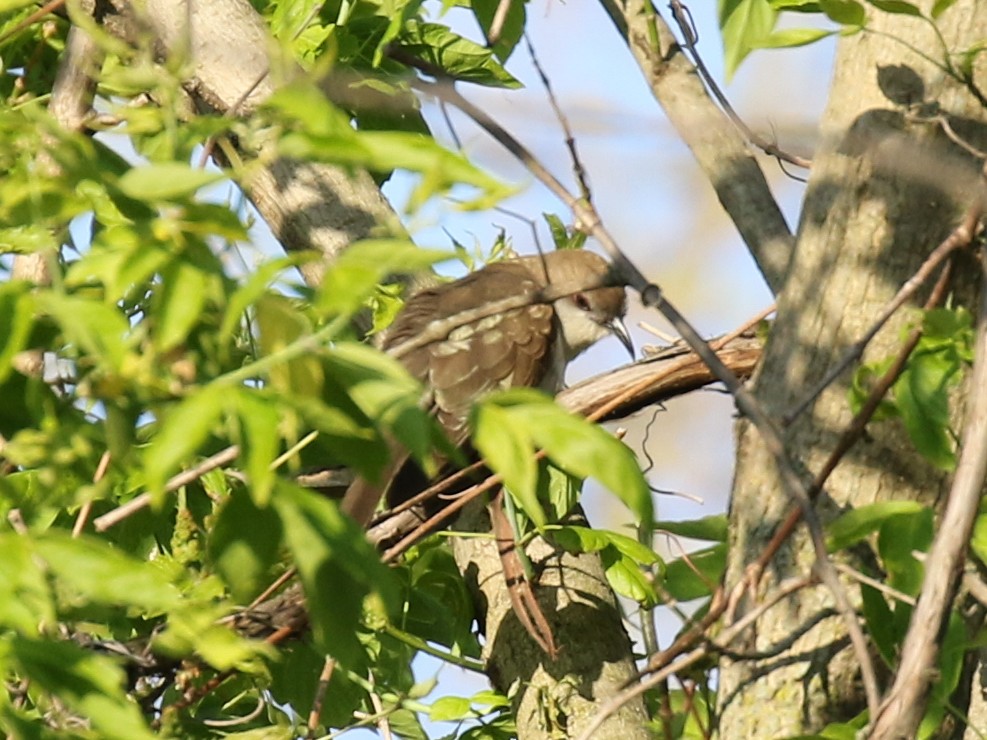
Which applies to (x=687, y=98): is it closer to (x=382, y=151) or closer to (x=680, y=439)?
(x=382, y=151)

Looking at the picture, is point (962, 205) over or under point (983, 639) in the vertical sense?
over

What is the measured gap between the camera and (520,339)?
4387 millimetres

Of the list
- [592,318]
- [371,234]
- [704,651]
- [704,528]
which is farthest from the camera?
[592,318]

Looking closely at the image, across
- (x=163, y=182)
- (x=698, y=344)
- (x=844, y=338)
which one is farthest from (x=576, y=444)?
(x=844, y=338)

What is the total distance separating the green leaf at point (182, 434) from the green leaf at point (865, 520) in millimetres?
1031

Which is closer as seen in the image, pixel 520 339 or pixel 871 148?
pixel 871 148

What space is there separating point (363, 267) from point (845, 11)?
4.30 ft

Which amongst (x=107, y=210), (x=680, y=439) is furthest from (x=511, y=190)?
(x=680, y=439)

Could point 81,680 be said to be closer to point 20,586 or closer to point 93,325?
point 20,586

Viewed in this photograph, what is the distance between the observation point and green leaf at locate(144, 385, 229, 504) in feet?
3.90

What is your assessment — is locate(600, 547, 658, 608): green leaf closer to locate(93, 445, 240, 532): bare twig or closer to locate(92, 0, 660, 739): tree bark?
locate(92, 0, 660, 739): tree bark

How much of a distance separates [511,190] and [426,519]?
7.27 feet

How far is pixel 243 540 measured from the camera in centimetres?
140

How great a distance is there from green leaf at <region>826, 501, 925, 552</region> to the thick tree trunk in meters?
0.43
